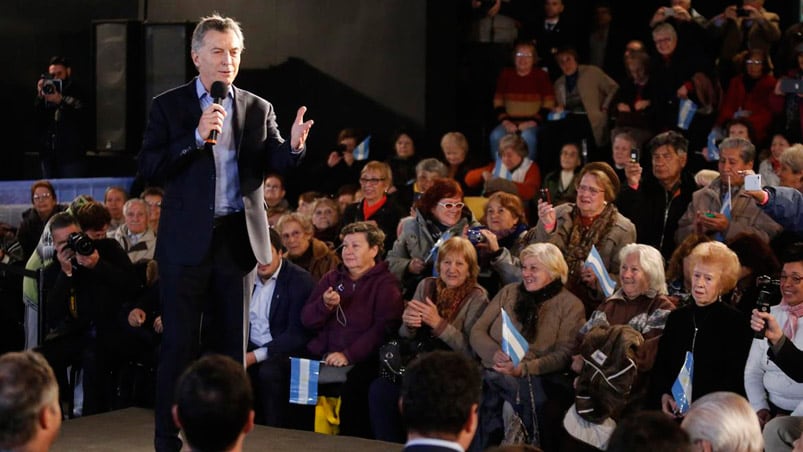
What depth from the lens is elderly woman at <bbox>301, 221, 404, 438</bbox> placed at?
6469 mm

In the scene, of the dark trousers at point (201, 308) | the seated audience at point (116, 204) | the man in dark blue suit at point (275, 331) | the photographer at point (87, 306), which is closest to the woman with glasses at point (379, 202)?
the man in dark blue suit at point (275, 331)

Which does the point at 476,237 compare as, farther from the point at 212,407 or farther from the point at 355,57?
the point at 355,57

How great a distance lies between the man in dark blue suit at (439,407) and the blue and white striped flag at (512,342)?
2.73m

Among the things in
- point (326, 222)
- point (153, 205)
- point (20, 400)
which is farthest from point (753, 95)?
point (20, 400)

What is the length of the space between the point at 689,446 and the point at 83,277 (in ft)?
15.5

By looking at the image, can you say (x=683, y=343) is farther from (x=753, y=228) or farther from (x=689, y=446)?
(x=689, y=446)

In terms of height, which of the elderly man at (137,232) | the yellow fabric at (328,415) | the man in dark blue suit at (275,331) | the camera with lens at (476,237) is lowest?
the yellow fabric at (328,415)

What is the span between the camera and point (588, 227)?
21.8 ft

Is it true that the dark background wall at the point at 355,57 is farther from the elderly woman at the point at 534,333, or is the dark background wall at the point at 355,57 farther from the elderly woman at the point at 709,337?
the elderly woman at the point at 709,337

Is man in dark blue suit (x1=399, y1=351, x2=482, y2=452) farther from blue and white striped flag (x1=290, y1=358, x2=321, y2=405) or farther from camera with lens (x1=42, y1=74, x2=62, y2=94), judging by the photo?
camera with lens (x1=42, y1=74, x2=62, y2=94)

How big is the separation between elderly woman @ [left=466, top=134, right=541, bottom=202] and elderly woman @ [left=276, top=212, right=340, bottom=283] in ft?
4.94

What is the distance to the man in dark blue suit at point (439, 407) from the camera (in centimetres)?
305

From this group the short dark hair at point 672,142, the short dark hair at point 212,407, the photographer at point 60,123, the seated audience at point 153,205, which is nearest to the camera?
the short dark hair at point 212,407

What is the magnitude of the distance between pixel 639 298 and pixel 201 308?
226 cm
